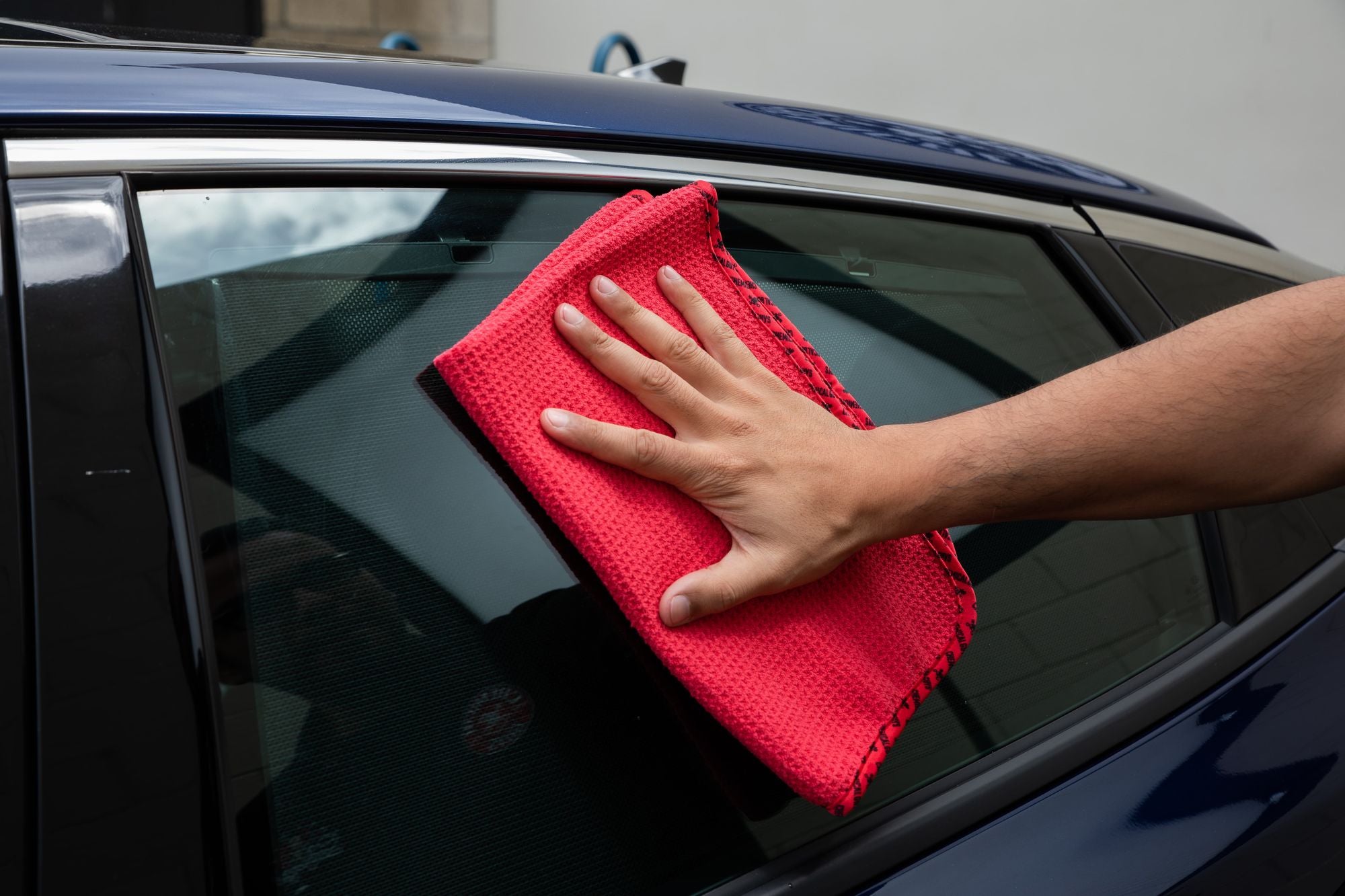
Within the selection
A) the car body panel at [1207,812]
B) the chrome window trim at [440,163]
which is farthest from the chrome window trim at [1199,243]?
the car body panel at [1207,812]

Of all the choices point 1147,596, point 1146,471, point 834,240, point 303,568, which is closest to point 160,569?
point 303,568

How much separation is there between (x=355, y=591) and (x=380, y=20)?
14.8ft

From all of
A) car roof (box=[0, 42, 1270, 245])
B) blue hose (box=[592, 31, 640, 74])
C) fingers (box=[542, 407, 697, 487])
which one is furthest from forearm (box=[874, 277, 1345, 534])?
blue hose (box=[592, 31, 640, 74])

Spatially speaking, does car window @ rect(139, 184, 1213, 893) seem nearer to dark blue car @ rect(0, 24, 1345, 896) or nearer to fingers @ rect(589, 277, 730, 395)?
dark blue car @ rect(0, 24, 1345, 896)

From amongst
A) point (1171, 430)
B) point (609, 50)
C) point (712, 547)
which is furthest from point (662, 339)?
point (609, 50)

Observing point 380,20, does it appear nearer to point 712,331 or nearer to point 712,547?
point 712,331

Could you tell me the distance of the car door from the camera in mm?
618

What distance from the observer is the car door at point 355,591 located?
0.62 meters

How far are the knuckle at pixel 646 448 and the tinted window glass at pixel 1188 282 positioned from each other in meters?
0.88

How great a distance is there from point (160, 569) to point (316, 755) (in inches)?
6.7

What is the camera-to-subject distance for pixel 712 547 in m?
0.81

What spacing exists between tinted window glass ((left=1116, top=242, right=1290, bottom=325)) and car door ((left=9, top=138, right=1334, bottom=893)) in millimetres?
587

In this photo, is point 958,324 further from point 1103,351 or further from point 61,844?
point 61,844

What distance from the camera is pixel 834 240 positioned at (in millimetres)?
1085
